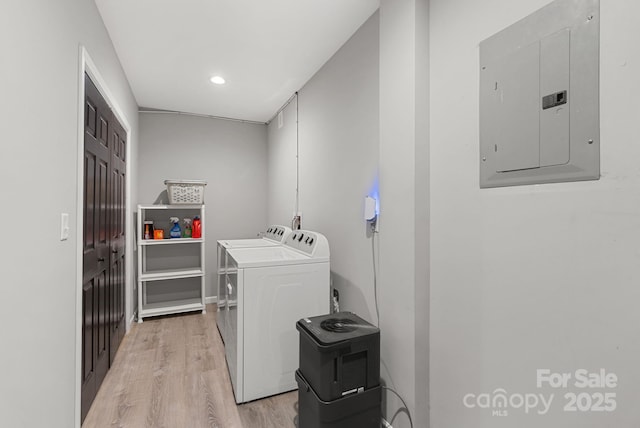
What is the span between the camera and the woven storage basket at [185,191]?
3543 millimetres

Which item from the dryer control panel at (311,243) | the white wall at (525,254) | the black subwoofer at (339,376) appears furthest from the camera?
the dryer control panel at (311,243)

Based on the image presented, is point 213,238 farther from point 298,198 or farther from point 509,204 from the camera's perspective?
point 509,204

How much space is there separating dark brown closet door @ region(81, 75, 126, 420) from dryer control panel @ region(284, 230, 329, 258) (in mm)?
1405

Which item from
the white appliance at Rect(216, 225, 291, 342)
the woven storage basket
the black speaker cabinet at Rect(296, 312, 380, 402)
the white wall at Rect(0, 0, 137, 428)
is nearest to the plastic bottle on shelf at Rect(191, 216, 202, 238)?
the woven storage basket

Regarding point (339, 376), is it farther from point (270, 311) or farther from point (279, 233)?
point (279, 233)

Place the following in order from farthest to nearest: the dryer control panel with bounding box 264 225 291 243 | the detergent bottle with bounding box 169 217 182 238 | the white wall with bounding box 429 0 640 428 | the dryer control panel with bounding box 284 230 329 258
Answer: the detergent bottle with bounding box 169 217 182 238, the dryer control panel with bounding box 264 225 291 243, the dryer control panel with bounding box 284 230 329 258, the white wall with bounding box 429 0 640 428

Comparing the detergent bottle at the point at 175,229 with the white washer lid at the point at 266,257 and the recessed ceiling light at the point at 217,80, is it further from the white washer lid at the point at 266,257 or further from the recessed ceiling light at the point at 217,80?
the recessed ceiling light at the point at 217,80

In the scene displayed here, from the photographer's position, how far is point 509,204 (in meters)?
1.17

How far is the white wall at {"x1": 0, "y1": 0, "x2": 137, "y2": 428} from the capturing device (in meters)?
0.94

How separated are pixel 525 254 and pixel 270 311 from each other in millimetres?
1533

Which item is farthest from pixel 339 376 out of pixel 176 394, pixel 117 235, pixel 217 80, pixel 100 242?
pixel 217 80

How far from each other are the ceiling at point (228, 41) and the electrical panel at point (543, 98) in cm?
108

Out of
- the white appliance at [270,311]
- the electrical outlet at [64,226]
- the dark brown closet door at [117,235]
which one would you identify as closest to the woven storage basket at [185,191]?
the dark brown closet door at [117,235]

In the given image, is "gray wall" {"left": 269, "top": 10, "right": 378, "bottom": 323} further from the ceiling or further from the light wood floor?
the light wood floor
